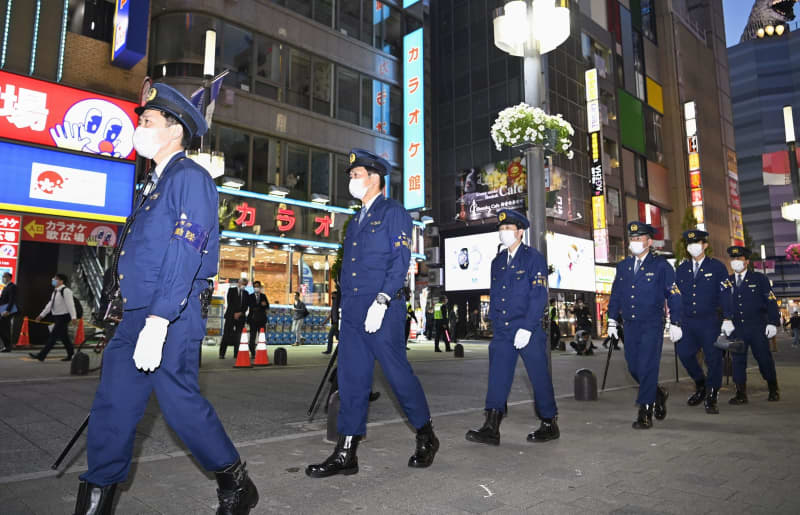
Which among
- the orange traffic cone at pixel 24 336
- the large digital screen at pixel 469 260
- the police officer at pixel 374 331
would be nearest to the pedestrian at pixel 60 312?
the orange traffic cone at pixel 24 336

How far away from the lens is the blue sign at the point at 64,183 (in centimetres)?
1639

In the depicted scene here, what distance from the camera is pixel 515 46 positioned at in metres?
8.58

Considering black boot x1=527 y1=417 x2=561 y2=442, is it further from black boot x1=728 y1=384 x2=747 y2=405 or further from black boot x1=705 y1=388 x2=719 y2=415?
black boot x1=728 y1=384 x2=747 y2=405

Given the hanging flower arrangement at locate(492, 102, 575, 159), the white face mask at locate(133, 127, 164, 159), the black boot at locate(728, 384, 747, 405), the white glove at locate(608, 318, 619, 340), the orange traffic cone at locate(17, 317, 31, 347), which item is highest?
the hanging flower arrangement at locate(492, 102, 575, 159)

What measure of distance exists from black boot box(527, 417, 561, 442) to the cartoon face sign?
16283mm

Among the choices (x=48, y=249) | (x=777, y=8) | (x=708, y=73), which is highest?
(x=708, y=73)

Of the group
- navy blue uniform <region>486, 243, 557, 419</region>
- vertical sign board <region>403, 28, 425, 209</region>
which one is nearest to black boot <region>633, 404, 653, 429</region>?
navy blue uniform <region>486, 243, 557, 419</region>

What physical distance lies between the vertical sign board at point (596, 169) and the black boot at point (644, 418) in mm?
31459

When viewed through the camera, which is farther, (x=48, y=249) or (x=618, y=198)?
(x=618, y=198)

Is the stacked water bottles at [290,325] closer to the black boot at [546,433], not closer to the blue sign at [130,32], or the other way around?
the blue sign at [130,32]

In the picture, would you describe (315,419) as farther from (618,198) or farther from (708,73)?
(708,73)

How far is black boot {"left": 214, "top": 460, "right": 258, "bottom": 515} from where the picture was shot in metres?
2.84

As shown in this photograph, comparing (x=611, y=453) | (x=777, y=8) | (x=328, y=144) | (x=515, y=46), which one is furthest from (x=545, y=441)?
(x=328, y=144)

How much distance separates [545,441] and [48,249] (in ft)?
57.4
